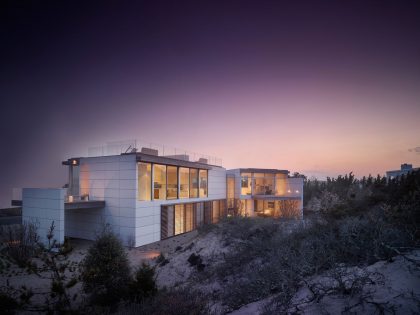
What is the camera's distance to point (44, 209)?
1327cm

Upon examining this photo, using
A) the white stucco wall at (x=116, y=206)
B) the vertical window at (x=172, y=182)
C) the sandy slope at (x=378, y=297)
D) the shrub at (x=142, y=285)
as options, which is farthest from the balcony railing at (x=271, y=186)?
the sandy slope at (x=378, y=297)

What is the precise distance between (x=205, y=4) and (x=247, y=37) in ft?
8.92

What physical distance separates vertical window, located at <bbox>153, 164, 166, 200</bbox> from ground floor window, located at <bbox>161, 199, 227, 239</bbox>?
37.9 inches

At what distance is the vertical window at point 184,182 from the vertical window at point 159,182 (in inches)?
70.9

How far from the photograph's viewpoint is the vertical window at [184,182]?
59.6 ft

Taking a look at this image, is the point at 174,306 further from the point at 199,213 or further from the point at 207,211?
the point at 207,211

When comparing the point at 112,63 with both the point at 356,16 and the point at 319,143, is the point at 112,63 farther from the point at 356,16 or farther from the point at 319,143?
the point at 319,143

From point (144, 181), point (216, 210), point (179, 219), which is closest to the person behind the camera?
point (144, 181)

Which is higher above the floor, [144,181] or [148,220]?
[144,181]

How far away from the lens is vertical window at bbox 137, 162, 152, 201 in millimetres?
14914

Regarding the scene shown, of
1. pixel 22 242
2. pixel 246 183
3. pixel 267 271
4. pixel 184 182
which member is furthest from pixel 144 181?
pixel 246 183

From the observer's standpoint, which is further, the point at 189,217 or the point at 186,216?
the point at 189,217

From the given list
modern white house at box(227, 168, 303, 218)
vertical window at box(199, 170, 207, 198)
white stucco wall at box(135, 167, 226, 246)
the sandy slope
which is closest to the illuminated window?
vertical window at box(199, 170, 207, 198)

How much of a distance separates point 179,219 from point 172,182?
310 centimetres
